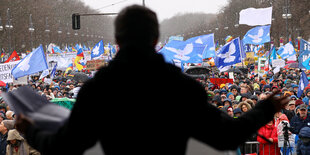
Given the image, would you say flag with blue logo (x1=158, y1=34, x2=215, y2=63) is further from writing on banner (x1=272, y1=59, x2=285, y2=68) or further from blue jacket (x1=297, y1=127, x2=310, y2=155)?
blue jacket (x1=297, y1=127, x2=310, y2=155)

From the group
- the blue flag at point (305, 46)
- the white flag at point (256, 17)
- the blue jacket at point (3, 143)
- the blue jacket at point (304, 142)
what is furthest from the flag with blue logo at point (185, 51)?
the blue jacket at point (304, 142)

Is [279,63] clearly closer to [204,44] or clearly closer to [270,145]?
[204,44]

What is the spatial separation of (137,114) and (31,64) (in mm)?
12321

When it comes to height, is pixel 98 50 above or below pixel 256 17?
below

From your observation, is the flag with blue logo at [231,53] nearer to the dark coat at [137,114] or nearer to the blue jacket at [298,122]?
the blue jacket at [298,122]

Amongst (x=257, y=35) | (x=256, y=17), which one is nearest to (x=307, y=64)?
(x=256, y=17)

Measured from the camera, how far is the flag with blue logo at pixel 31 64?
13.2 metres

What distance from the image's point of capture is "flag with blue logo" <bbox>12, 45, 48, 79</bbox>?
13227 millimetres

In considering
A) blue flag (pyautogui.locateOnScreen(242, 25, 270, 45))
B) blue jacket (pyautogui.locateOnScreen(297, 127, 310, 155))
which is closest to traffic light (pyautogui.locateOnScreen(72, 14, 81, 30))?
blue flag (pyautogui.locateOnScreen(242, 25, 270, 45))

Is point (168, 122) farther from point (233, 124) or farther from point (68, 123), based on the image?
point (68, 123)

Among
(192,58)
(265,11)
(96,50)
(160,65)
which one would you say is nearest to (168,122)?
A: (160,65)

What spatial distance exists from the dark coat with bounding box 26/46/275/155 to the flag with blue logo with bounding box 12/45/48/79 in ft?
39.4

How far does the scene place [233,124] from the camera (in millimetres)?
1752

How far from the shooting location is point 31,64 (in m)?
13.4
